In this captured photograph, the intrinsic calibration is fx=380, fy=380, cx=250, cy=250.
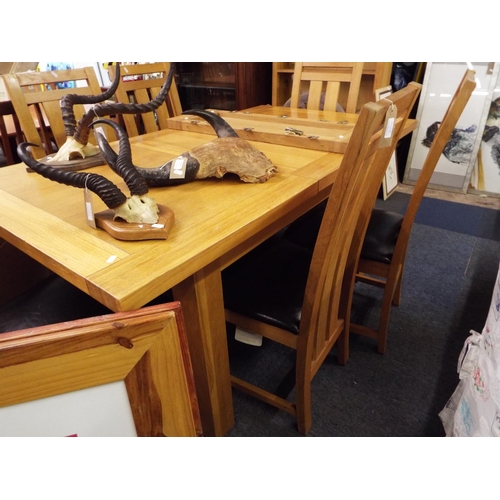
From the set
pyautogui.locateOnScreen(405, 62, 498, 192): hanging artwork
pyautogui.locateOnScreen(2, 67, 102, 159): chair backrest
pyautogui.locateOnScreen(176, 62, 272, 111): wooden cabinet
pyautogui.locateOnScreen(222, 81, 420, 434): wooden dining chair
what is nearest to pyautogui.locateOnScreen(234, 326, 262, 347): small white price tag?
pyautogui.locateOnScreen(222, 81, 420, 434): wooden dining chair

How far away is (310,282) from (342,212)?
0.69 ft

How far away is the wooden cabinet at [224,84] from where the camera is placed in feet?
10.8

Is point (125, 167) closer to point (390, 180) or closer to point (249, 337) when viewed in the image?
point (249, 337)

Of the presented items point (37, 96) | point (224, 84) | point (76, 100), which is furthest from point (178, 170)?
point (224, 84)

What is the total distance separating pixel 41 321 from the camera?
1.00 meters

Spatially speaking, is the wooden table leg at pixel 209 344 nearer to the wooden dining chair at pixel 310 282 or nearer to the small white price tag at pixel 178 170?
the wooden dining chair at pixel 310 282

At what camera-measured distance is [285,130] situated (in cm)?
153

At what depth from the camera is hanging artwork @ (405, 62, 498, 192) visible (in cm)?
272

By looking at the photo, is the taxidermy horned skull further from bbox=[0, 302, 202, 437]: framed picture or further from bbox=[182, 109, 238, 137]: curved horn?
bbox=[182, 109, 238, 137]: curved horn

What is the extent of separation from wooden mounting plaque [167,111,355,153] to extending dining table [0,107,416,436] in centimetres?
8

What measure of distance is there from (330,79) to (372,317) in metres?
1.28

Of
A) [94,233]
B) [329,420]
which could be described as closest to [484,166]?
[329,420]

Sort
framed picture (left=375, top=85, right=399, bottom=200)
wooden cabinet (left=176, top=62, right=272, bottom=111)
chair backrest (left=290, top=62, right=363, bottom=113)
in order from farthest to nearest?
wooden cabinet (left=176, top=62, right=272, bottom=111), framed picture (left=375, top=85, right=399, bottom=200), chair backrest (left=290, top=62, right=363, bottom=113)

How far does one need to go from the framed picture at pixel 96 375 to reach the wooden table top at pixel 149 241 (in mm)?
126
